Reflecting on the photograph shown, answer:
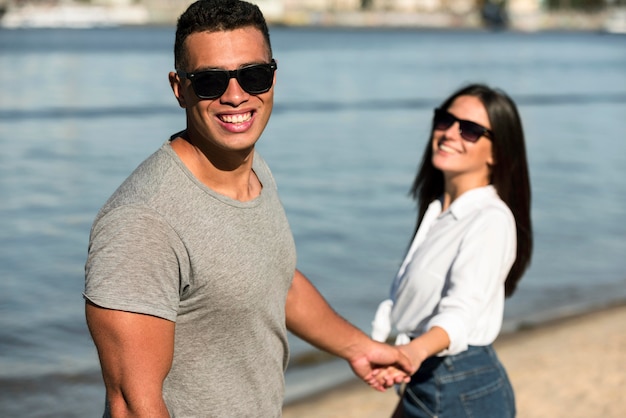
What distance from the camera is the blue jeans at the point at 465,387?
10.8ft

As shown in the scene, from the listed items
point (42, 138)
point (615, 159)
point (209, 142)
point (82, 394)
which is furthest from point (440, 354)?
point (42, 138)

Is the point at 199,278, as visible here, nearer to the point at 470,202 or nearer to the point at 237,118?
the point at 237,118

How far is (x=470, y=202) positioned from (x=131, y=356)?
166cm

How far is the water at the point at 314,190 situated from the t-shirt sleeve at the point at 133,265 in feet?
16.4

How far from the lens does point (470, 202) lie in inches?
139

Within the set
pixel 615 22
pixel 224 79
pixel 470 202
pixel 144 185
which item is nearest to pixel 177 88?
pixel 224 79

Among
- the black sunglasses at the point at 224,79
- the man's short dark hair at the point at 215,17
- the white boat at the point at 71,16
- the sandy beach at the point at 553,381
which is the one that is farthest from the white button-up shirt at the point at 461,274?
the white boat at the point at 71,16

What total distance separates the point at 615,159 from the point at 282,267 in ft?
61.6

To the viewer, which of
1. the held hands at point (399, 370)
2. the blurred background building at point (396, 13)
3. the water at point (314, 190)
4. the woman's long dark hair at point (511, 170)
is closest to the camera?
the held hands at point (399, 370)

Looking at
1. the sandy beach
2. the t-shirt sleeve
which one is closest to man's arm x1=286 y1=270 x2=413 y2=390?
the t-shirt sleeve

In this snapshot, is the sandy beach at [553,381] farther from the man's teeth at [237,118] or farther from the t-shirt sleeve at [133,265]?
the t-shirt sleeve at [133,265]

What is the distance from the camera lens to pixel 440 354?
3246 mm

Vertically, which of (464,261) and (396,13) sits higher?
(464,261)

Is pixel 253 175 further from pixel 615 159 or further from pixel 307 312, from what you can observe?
pixel 615 159
